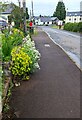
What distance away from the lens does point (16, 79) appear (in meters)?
8.62

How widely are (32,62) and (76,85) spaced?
5.75ft

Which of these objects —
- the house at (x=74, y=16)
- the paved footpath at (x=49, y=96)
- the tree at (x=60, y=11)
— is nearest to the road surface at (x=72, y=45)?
the paved footpath at (x=49, y=96)

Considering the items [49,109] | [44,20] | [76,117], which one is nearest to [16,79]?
[49,109]

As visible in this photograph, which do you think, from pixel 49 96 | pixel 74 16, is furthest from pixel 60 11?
pixel 49 96

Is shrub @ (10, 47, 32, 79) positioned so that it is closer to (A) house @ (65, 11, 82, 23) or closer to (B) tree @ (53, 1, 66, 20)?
(B) tree @ (53, 1, 66, 20)

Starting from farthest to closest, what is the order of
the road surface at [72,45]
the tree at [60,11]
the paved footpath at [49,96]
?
the tree at [60,11] → the road surface at [72,45] → the paved footpath at [49,96]

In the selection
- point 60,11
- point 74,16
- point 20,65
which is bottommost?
point 20,65

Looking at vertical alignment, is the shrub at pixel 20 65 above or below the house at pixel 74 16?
below

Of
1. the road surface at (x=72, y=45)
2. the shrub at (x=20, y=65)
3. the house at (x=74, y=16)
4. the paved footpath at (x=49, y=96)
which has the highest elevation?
the house at (x=74, y=16)

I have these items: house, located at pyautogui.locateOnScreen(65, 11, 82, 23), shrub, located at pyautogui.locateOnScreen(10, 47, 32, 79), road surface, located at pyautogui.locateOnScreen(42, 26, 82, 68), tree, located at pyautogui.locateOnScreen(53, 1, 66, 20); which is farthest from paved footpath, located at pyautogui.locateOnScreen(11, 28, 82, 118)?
house, located at pyautogui.locateOnScreen(65, 11, 82, 23)

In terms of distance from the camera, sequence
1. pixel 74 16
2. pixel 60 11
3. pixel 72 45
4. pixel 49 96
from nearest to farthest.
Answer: pixel 49 96 → pixel 72 45 → pixel 60 11 → pixel 74 16

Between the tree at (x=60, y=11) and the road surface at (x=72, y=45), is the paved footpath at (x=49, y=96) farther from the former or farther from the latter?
the tree at (x=60, y=11)

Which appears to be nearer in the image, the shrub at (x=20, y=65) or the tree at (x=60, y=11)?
the shrub at (x=20, y=65)

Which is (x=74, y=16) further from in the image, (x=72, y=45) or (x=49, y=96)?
(x=49, y=96)
